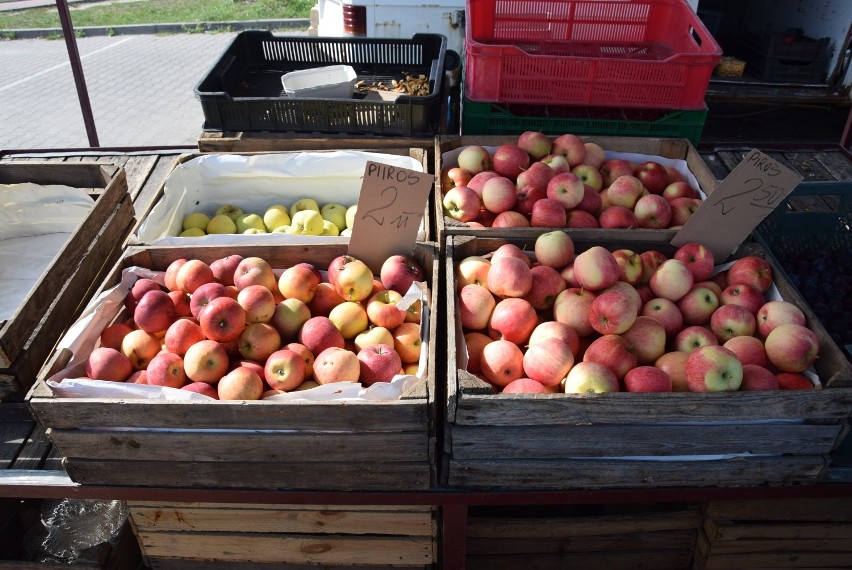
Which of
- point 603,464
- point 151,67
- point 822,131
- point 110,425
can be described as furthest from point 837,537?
point 151,67

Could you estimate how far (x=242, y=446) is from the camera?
170cm

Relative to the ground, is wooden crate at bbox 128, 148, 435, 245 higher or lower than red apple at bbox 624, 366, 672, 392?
higher

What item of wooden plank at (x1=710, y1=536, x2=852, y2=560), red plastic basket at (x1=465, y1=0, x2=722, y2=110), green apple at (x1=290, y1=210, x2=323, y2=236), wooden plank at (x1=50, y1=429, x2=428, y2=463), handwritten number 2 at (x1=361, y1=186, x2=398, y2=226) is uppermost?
red plastic basket at (x1=465, y1=0, x2=722, y2=110)

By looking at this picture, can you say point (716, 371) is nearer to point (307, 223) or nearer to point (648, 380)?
point (648, 380)

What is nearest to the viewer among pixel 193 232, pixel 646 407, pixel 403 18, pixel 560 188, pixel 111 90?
pixel 646 407

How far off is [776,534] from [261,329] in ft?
6.25

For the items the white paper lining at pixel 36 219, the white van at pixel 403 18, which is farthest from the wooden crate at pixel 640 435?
the white van at pixel 403 18

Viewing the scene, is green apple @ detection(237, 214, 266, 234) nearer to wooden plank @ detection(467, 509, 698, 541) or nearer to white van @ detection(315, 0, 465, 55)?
wooden plank @ detection(467, 509, 698, 541)

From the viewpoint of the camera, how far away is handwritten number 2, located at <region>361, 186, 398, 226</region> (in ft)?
6.81

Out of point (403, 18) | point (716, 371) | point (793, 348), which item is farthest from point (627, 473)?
point (403, 18)

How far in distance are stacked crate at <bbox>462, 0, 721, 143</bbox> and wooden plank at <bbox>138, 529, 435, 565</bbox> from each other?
6.34ft

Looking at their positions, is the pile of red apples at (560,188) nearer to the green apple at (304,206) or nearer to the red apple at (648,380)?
the green apple at (304,206)

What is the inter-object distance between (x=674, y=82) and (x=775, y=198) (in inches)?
37.7

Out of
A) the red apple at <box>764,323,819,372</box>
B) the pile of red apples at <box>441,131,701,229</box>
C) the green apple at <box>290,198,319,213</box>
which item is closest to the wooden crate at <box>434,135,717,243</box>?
the pile of red apples at <box>441,131,701,229</box>
